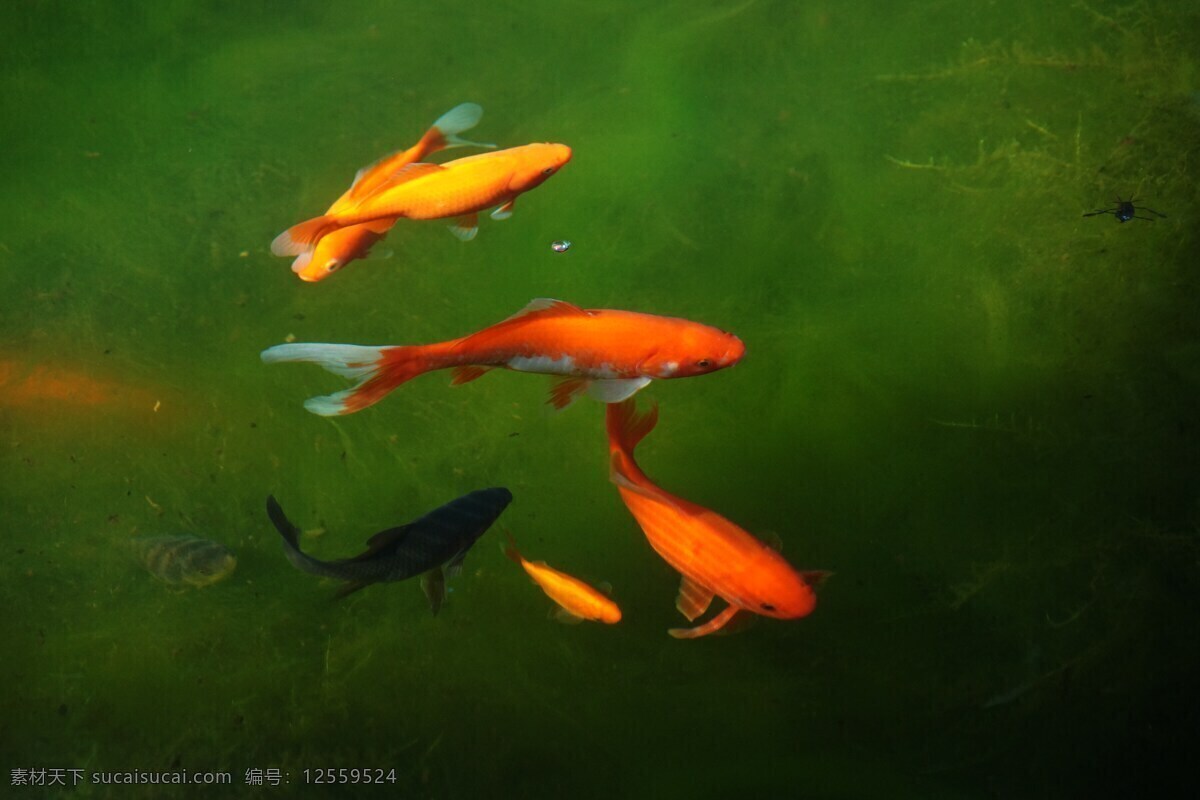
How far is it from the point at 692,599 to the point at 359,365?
3.45 ft

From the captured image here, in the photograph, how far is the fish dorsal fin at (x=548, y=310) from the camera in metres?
1.67

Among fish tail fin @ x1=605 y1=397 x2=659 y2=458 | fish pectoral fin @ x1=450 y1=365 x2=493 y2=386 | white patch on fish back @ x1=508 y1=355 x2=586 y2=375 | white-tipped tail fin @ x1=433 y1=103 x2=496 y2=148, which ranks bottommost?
fish tail fin @ x1=605 y1=397 x2=659 y2=458

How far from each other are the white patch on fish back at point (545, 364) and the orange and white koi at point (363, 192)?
0.56 m

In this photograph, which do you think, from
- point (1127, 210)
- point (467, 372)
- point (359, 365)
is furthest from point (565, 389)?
point (1127, 210)

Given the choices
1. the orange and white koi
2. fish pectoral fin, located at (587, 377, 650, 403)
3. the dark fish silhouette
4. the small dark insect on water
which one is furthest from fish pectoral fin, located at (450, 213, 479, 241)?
the small dark insect on water

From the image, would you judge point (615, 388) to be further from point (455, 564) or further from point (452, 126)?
point (452, 126)

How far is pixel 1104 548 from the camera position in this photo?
7.28ft

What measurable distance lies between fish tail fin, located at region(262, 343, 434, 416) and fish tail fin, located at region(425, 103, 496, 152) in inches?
25.9

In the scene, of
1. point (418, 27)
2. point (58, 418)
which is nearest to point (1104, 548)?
point (418, 27)

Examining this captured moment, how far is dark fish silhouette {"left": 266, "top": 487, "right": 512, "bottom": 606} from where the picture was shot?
173cm

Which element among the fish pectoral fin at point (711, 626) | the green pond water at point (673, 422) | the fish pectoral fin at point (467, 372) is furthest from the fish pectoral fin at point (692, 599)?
the fish pectoral fin at point (467, 372)

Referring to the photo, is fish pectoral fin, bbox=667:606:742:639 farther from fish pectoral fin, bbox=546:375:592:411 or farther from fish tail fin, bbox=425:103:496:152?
fish tail fin, bbox=425:103:496:152

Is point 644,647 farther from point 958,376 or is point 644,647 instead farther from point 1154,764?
point 1154,764

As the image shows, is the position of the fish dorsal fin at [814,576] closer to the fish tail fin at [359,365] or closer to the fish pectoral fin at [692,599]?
the fish pectoral fin at [692,599]
